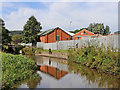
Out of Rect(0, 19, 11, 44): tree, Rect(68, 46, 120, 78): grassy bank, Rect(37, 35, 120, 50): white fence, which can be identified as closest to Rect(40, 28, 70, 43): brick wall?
Rect(37, 35, 120, 50): white fence

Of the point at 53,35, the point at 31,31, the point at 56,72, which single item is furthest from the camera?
the point at 31,31

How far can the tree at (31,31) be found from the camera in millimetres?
44500

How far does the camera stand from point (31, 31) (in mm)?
44531

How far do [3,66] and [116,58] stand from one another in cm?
724

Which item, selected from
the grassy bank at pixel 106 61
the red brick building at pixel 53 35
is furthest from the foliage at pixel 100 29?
the grassy bank at pixel 106 61

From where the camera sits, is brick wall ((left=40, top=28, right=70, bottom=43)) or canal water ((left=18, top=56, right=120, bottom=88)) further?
brick wall ((left=40, top=28, right=70, bottom=43))

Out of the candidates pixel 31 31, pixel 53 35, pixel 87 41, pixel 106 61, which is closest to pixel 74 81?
pixel 106 61

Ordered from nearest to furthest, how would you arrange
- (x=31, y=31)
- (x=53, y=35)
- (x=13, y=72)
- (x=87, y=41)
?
(x=13, y=72), (x=87, y=41), (x=53, y=35), (x=31, y=31)

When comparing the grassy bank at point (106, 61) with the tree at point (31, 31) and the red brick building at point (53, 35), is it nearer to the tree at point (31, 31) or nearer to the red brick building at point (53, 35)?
the red brick building at point (53, 35)

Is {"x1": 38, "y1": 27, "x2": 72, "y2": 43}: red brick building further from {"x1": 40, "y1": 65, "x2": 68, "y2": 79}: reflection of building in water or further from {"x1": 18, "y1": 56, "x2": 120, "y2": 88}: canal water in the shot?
{"x1": 18, "y1": 56, "x2": 120, "y2": 88}: canal water

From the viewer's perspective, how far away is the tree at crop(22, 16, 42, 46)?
44.5 meters

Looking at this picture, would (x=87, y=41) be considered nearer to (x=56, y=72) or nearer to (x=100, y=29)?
(x=56, y=72)

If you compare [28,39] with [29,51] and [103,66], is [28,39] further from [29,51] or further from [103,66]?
[103,66]

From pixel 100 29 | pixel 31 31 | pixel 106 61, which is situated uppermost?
pixel 100 29
